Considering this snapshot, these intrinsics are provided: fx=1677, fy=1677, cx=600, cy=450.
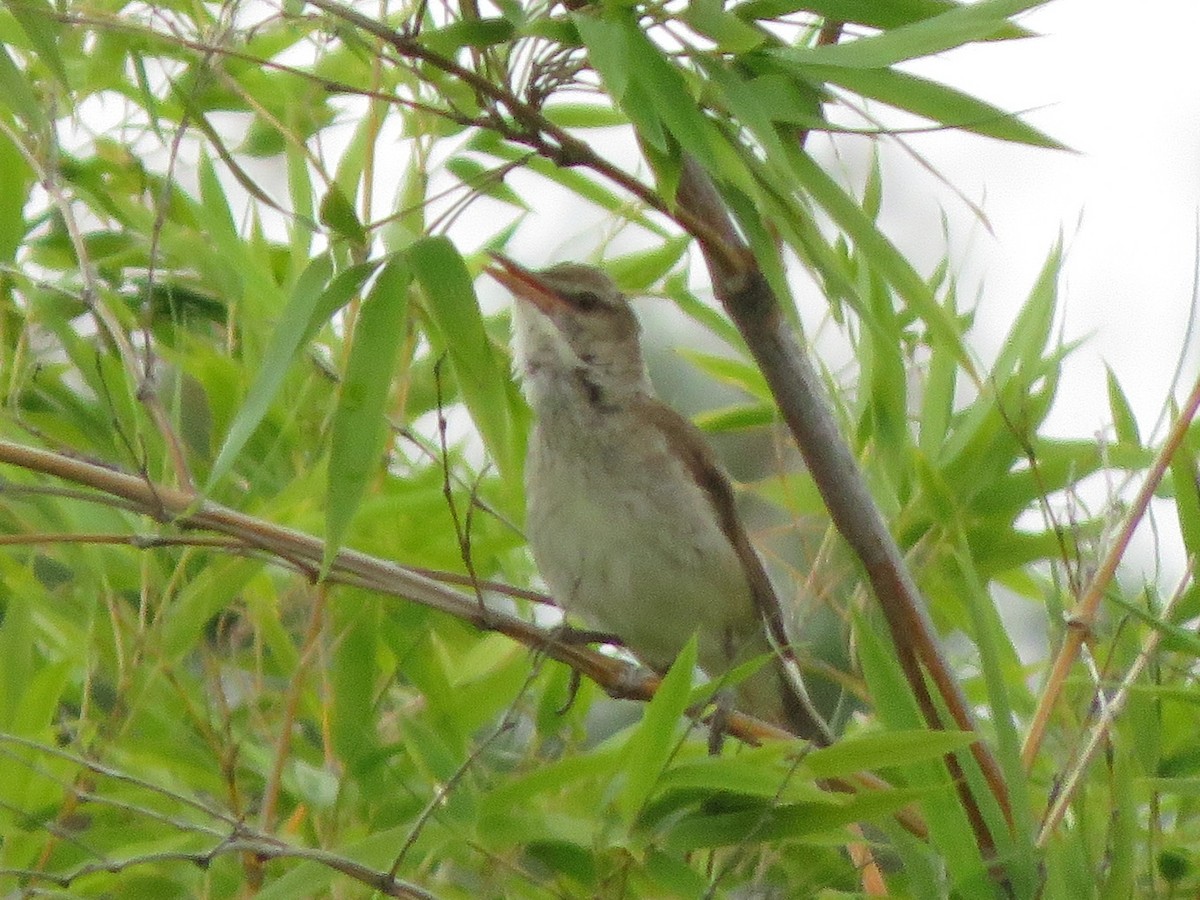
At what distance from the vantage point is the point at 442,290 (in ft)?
5.36

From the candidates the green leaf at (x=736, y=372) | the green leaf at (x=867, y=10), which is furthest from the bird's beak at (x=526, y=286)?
the green leaf at (x=867, y=10)

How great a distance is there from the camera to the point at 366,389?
167 centimetres

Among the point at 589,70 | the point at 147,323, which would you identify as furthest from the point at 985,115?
the point at 147,323

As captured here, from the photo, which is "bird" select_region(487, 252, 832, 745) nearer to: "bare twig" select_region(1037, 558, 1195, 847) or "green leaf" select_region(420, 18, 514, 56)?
"bare twig" select_region(1037, 558, 1195, 847)

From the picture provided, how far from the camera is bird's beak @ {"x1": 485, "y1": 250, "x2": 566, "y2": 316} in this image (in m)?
2.81

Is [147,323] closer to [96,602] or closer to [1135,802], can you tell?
[96,602]

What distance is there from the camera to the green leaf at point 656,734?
5.81 ft

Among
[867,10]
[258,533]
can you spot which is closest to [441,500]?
[258,533]

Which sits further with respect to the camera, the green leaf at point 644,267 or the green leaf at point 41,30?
the green leaf at point 644,267

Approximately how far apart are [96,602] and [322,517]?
0.34 m

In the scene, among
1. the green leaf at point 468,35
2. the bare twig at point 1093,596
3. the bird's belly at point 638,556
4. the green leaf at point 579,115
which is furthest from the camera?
the bird's belly at point 638,556

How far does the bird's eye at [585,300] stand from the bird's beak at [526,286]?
0.03 metres

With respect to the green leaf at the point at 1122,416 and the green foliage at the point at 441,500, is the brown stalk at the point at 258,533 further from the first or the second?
the green leaf at the point at 1122,416

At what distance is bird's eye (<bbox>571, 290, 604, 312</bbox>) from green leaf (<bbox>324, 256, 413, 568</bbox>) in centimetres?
133
